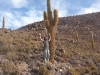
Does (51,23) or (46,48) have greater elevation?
(51,23)

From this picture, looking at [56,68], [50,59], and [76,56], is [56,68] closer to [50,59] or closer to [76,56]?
[50,59]

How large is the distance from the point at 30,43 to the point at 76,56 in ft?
12.9

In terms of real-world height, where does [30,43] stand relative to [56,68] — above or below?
above

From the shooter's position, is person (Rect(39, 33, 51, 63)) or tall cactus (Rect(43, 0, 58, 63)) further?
tall cactus (Rect(43, 0, 58, 63))

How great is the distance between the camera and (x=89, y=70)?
15.8m

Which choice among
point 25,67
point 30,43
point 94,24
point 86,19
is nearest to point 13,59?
point 25,67

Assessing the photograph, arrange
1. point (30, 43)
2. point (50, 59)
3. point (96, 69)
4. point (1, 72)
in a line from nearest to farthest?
point (1, 72) < point (50, 59) < point (96, 69) < point (30, 43)

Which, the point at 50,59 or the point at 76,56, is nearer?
the point at 50,59

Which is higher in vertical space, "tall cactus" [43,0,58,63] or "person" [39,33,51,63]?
"tall cactus" [43,0,58,63]

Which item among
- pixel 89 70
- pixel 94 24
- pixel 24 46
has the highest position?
pixel 94 24

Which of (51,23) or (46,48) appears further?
(51,23)

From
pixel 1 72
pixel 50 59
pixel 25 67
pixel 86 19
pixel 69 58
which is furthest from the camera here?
pixel 86 19

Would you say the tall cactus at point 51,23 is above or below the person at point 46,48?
above

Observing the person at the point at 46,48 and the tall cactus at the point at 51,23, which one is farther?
the tall cactus at the point at 51,23
